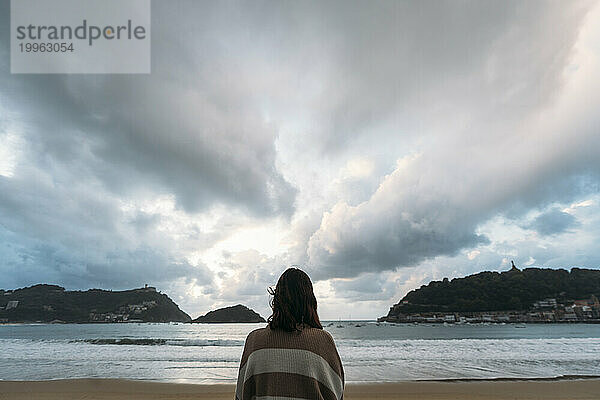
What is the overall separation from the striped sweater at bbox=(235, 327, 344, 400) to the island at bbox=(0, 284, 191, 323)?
61269 millimetres

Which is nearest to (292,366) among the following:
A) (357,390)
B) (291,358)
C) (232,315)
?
(291,358)

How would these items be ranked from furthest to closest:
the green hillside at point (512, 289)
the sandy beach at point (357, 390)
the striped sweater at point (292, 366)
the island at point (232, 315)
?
1. the island at point (232, 315)
2. the green hillside at point (512, 289)
3. the sandy beach at point (357, 390)
4. the striped sweater at point (292, 366)

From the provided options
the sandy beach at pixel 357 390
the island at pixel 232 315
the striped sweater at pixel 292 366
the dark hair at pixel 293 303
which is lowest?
the island at pixel 232 315

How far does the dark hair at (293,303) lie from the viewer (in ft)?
6.07

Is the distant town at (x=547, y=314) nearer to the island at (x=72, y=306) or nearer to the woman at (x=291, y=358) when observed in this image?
the island at (x=72, y=306)

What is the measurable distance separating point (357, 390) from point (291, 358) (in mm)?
7651

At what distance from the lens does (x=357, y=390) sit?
27.6 ft

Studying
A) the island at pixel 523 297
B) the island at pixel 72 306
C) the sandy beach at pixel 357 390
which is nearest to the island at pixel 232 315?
the island at pixel 72 306

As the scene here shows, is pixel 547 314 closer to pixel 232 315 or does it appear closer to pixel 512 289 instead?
pixel 512 289

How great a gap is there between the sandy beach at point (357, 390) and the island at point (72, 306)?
171ft

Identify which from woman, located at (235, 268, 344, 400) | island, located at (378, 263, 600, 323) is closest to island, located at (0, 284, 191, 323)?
island, located at (378, 263, 600, 323)

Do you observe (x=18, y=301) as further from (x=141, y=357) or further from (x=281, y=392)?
(x=281, y=392)

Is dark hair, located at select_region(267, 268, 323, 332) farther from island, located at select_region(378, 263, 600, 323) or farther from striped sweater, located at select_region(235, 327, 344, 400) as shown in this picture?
island, located at select_region(378, 263, 600, 323)

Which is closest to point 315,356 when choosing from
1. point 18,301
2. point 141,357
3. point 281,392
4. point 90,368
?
point 281,392
